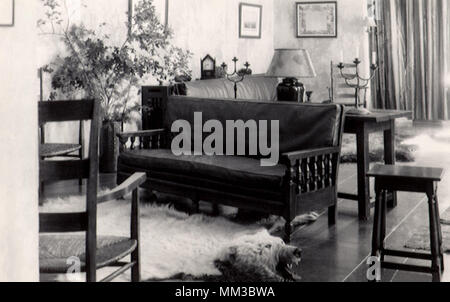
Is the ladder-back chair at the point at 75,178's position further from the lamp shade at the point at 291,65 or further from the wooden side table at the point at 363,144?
the lamp shade at the point at 291,65

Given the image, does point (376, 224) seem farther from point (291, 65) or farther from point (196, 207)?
point (291, 65)

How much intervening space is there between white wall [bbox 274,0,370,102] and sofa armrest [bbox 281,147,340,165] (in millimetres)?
6411

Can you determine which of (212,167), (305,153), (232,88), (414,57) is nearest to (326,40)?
(414,57)

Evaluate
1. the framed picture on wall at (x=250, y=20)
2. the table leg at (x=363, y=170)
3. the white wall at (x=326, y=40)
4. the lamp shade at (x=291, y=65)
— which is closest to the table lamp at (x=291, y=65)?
the lamp shade at (x=291, y=65)

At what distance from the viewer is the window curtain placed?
36.1 feet

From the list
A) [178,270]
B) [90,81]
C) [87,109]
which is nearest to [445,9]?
[90,81]

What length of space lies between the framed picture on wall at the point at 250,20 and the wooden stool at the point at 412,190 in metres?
7.04

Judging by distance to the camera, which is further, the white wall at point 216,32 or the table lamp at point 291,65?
the white wall at point 216,32

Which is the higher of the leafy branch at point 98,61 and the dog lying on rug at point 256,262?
the leafy branch at point 98,61

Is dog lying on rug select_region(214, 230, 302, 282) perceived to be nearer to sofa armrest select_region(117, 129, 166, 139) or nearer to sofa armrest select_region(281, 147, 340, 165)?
sofa armrest select_region(281, 147, 340, 165)

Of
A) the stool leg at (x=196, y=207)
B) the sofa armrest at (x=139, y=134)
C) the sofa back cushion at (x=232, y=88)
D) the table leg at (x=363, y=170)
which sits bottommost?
the stool leg at (x=196, y=207)

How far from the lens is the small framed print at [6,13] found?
1624mm
